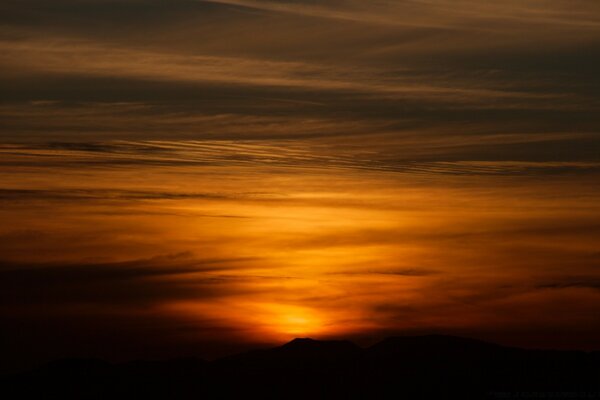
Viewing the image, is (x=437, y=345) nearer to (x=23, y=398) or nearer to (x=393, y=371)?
(x=393, y=371)

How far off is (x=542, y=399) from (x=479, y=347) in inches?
Result: 1554

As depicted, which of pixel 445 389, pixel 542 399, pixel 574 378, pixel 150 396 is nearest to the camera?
pixel 542 399

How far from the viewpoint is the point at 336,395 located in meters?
192

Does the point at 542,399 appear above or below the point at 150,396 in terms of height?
below

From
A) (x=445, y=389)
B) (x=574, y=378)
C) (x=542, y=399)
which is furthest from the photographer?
(x=445, y=389)

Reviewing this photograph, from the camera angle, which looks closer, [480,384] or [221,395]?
[480,384]

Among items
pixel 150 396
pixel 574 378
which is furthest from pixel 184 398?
pixel 574 378

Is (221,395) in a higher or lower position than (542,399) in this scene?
higher

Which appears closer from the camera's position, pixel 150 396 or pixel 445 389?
pixel 445 389

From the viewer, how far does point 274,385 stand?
19688 cm

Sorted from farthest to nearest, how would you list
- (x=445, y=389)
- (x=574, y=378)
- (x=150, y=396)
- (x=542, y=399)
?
(x=150, y=396)
(x=445, y=389)
(x=574, y=378)
(x=542, y=399)

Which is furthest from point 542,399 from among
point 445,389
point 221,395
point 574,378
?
point 221,395

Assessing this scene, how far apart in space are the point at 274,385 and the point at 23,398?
36.9 metres

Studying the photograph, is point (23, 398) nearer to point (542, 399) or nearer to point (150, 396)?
point (150, 396)
